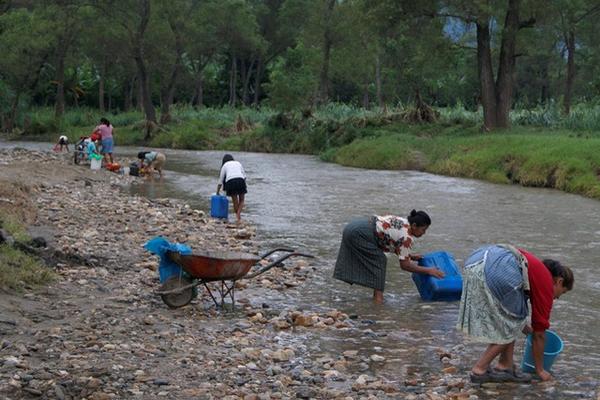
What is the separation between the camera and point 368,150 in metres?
34.8

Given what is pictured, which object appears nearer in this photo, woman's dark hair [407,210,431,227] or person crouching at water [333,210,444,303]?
woman's dark hair [407,210,431,227]

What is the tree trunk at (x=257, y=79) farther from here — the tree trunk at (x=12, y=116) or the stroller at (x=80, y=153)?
the stroller at (x=80, y=153)

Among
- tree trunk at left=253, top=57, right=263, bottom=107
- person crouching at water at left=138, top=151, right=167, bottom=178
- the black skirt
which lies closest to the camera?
the black skirt

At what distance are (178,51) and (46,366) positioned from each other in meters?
45.8

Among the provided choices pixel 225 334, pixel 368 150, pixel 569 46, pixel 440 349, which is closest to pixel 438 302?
pixel 440 349

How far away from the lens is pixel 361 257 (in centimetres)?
1038

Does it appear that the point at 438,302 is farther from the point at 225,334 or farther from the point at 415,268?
the point at 225,334

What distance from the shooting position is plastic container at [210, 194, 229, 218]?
56.6 ft

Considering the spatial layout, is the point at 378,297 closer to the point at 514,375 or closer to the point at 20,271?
the point at 514,375

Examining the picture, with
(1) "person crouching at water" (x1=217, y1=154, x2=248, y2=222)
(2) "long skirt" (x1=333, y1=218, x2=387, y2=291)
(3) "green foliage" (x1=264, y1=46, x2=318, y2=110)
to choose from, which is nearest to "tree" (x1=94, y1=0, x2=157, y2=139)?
(3) "green foliage" (x1=264, y1=46, x2=318, y2=110)

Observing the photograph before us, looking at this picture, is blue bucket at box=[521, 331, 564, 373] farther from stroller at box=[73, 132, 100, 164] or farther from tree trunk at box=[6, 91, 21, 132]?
tree trunk at box=[6, 91, 21, 132]

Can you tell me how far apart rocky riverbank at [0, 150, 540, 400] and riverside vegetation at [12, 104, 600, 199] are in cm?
1512

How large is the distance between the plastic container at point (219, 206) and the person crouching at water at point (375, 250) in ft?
23.1

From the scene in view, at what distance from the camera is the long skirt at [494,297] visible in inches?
282
